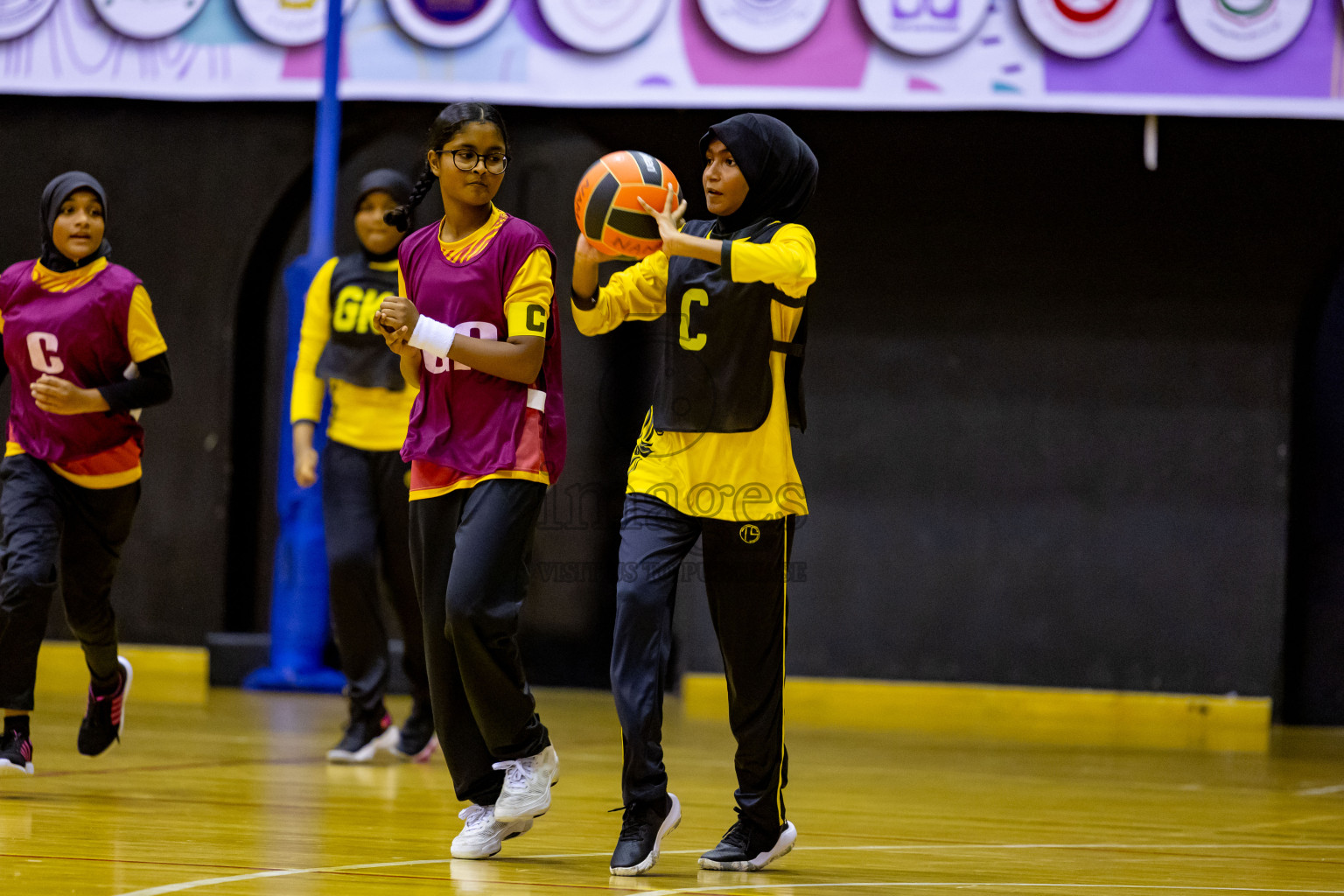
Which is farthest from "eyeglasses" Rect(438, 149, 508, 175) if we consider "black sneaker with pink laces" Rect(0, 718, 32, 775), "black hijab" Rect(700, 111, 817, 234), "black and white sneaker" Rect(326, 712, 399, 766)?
"black and white sneaker" Rect(326, 712, 399, 766)

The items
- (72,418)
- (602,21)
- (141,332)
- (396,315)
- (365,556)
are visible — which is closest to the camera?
(396,315)

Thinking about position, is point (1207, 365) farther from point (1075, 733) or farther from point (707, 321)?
point (707, 321)

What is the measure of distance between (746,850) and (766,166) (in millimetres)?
1607

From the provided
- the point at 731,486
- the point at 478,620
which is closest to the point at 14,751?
the point at 478,620

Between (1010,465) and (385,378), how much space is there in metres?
4.04

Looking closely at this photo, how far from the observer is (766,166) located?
3.69 metres

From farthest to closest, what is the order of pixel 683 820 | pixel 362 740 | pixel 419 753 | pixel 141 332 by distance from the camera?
pixel 419 753, pixel 362 740, pixel 141 332, pixel 683 820

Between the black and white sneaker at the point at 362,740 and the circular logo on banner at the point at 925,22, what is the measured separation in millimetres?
4042

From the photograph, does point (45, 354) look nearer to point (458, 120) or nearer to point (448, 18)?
point (458, 120)

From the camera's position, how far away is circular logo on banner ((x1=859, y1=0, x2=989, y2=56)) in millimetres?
7473

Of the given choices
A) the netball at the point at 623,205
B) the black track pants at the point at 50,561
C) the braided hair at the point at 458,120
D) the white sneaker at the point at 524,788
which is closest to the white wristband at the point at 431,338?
the braided hair at the point at 458,120

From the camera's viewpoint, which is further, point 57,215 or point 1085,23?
point 1085,23

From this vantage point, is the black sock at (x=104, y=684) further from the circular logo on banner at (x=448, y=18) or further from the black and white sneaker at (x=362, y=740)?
the circular logo on banner at (x=448, y=18)

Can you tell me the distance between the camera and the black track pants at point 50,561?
4621 mm
